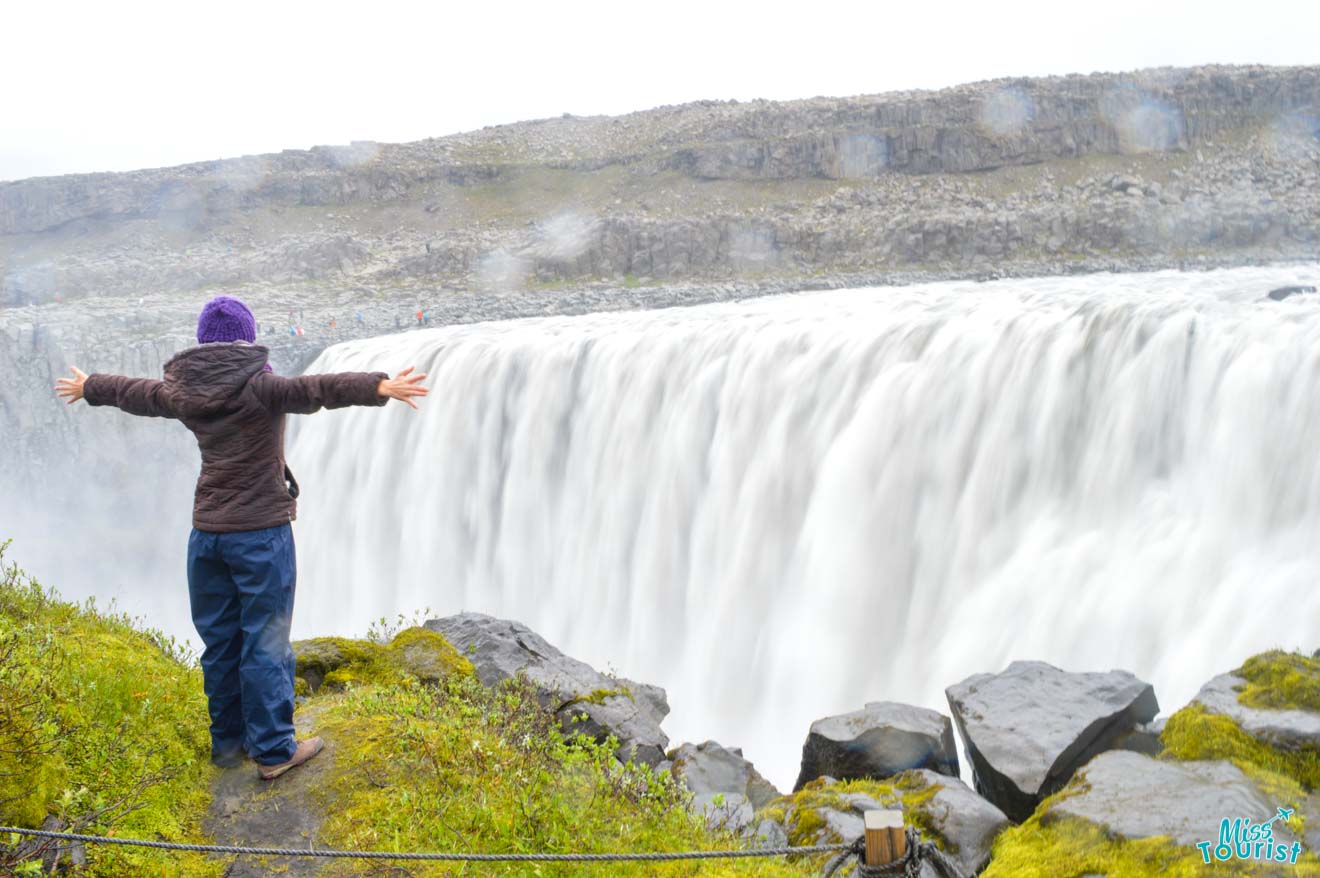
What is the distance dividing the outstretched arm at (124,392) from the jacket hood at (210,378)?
15 cm

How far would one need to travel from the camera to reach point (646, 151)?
69438 mm

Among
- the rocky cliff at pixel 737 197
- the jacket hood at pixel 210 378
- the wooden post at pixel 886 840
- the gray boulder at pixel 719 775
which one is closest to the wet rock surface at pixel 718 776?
the gray boulder at pixel 719 775

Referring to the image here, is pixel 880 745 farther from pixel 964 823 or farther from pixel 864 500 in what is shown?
pixel 864 500

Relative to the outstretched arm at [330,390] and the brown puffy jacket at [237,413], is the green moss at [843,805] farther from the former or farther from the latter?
the brown puffy jacket at [237,413]

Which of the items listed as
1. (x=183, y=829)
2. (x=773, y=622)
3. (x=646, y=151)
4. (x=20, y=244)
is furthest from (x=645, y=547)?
(x=20, y=244)

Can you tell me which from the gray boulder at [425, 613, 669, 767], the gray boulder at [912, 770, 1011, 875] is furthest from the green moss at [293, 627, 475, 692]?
the gray boulder at [912, 770, 1011, 875]

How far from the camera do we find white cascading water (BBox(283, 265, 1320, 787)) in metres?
9.15

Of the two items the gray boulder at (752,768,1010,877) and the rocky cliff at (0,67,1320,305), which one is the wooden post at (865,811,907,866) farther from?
the rocky cliff at (0,67,1320,305)

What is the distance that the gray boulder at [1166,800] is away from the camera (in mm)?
4098

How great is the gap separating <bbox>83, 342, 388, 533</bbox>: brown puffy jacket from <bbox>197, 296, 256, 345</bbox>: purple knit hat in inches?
3.9

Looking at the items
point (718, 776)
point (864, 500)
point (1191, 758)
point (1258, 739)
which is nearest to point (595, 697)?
point (718, 776)

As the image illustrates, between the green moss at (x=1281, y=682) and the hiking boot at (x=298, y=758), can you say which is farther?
the green moss at (x=1281, y=682)

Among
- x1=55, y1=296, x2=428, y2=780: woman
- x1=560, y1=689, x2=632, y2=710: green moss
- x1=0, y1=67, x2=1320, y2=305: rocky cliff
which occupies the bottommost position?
x1=560, y1=689, x2=632, y2=710: green moss

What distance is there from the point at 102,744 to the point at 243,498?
1.32m
